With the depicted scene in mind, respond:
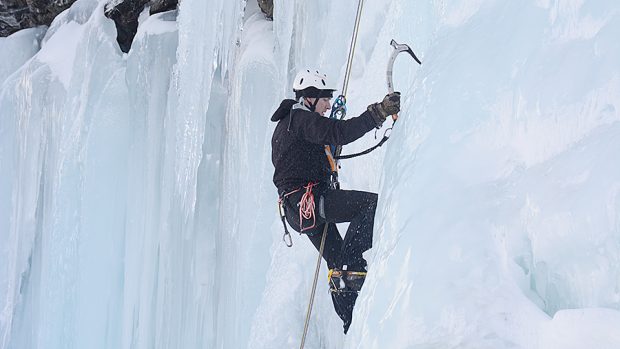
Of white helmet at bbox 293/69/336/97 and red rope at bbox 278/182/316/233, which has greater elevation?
white helmet at bbox 293/69/336/97

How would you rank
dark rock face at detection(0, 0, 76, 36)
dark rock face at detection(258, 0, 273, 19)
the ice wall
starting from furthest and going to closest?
dark rock face at detection(0, 0, 76, 36), dark rock face at detection(258, 0, 273, 19), the ice wall

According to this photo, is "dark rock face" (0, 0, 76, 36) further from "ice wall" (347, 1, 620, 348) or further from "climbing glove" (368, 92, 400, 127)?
"ice wall" (347, 1, 620, 348)

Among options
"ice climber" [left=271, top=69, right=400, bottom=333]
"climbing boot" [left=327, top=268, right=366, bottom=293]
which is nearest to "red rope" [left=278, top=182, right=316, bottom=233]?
"ice climber" [left=271, top=69, right=400, bottom=333]

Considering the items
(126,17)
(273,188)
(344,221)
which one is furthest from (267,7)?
(344,221)

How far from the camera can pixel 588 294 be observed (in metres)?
1.69

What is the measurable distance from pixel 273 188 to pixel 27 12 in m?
5.26

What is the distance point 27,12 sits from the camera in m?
9.55

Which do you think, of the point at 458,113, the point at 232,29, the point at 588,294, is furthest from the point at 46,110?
the point at 588,294

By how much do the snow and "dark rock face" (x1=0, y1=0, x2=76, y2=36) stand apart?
189 millimetres

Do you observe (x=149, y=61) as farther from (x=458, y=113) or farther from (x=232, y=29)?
(x=458, y=113)

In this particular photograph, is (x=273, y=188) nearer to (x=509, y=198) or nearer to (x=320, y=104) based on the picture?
(x=320, y=104)

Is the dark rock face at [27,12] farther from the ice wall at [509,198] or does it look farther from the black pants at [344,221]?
the ice wall at [509,198]

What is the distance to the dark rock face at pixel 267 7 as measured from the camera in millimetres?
6793

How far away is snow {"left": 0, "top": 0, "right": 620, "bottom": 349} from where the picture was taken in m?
1.82
